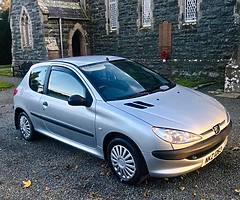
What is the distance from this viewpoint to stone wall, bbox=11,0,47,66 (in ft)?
59.3

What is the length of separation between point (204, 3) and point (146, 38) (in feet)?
12.9

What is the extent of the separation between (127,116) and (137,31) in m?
13.4

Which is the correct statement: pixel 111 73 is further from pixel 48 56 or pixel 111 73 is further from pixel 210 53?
pixel 48 56

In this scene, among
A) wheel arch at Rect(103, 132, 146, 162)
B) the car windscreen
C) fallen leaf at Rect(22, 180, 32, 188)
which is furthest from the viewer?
the car windscreen

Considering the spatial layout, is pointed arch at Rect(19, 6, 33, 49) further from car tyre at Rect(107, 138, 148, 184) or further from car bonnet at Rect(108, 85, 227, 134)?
car tyre at Rect(107, 138, 148, 184)

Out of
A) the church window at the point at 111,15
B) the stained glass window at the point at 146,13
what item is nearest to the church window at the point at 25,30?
the church window at the point at 111,15

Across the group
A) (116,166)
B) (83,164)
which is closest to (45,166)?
(83,164)

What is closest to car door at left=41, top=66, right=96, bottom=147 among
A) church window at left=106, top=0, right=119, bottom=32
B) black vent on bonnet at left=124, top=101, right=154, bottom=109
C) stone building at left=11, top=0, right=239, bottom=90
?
black vent on bonnet at left=124, top=101, right=154, bottom=109

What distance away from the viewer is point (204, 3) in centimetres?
1325

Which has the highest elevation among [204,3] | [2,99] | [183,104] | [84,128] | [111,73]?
[204,3]

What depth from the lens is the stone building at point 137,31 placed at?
13.1 metres

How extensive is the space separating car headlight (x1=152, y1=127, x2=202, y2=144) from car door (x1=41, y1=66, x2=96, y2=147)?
1.16 metres

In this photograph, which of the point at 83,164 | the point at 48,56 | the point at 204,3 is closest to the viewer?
the point at 83,164

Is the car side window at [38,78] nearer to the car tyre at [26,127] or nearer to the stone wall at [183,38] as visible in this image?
the car tyre at [26,127]
